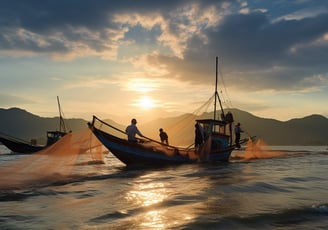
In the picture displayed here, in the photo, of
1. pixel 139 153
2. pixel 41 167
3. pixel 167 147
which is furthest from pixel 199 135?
pixel 41 167

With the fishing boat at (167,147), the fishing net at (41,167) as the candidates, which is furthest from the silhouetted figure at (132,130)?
the fishing net at (41,167)

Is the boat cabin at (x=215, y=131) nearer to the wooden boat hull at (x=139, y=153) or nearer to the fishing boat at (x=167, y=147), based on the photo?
the fishing boat at (x=167, y=147)

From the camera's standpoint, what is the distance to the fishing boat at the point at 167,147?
23.4 m

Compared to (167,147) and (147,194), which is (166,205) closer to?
(147,194)

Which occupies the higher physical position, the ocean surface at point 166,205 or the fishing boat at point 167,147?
the fishing boat at point 167,147

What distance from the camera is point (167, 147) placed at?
25984mm

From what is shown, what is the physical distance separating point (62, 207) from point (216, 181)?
294 inches

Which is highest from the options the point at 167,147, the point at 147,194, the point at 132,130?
the point at 132,130

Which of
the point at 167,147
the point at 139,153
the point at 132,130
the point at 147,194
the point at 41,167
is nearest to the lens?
the point at 147,194

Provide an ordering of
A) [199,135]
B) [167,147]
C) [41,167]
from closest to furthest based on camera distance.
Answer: [41,167] < [167,147] < [199,135]

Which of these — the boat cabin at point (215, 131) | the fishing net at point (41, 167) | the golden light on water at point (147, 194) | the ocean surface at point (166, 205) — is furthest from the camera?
the boat cabin at point (215, 131)

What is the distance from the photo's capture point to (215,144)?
95.9ft

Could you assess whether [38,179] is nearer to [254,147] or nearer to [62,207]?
[62,207]

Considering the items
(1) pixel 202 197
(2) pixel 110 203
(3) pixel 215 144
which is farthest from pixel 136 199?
(3) pixel 215 144
